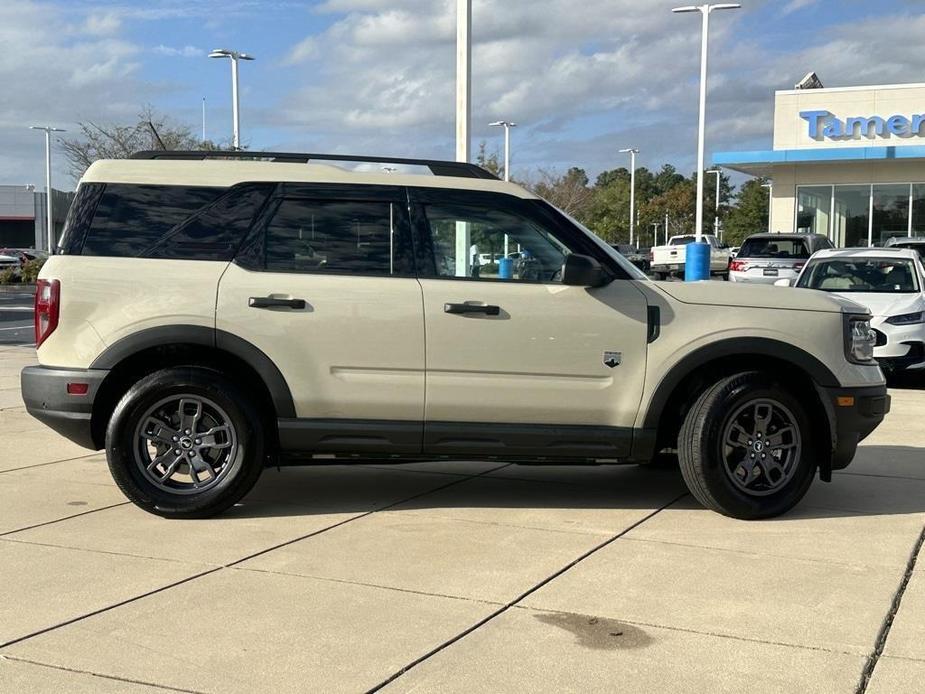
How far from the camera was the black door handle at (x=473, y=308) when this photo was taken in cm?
569

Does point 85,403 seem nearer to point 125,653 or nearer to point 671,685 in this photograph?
point 125,653

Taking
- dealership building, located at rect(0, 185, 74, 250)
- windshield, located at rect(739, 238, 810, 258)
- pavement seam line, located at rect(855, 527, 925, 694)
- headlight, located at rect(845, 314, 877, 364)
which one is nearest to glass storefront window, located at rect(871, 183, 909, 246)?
windshield, located at rect(739, 238, 810, 258)

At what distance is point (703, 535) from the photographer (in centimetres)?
560

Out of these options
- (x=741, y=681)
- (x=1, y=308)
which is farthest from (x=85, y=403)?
(x=1, y=308)

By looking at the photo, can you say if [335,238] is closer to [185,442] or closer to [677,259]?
[185,442]

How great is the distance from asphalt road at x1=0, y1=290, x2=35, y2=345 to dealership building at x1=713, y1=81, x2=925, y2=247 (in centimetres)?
2046

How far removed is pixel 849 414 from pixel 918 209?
2801 centimetres

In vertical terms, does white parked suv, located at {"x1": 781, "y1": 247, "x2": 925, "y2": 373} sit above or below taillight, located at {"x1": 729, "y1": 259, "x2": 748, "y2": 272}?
below

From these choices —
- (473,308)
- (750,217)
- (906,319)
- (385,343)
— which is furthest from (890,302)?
(750,217)

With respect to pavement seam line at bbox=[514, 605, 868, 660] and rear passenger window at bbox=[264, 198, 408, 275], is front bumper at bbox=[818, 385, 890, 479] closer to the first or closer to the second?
pavement seam line at bbox=[514, 605, 868, 660]

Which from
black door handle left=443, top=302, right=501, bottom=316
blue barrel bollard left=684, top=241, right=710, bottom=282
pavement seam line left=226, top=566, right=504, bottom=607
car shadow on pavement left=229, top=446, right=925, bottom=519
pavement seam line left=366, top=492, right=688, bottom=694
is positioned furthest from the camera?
blue barrel bollard left=684, top=241, right=710, bottom=282

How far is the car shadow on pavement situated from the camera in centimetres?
627

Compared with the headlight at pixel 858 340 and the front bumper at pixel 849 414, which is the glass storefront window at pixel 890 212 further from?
the front bumper at pixel 849 414

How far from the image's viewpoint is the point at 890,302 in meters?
12.7
